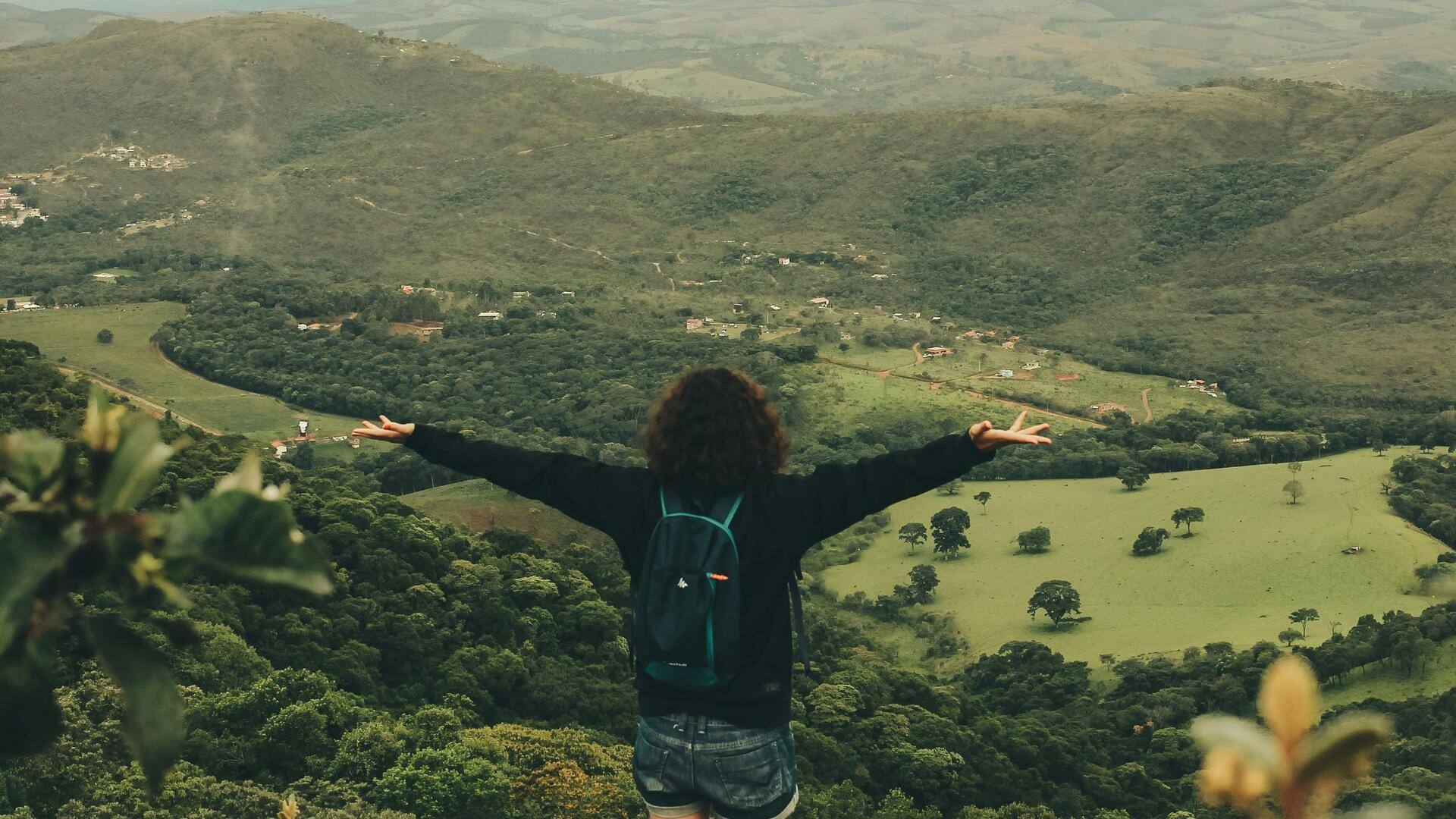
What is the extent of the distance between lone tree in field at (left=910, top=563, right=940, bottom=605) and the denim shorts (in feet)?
216

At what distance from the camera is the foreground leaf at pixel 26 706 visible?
2.21 metres

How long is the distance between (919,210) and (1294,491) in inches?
3747

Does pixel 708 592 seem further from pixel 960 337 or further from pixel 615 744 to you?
pixel 960 337

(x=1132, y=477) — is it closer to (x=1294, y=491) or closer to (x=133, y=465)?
(x=1294, y=491)

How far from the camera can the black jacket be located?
19.2ft

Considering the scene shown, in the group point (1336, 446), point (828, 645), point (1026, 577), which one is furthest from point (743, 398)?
point (1336, 446)

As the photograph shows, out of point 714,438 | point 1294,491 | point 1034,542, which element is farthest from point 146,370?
point 714,438

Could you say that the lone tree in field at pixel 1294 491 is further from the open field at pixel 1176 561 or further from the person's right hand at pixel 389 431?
the person's right hand at pixel 389 431

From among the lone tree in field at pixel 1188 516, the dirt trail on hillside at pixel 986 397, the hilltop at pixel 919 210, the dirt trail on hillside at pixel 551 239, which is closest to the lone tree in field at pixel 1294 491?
the lone tree in field at pixel 1188 516

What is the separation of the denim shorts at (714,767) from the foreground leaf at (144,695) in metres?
3.92

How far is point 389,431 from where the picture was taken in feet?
20.2

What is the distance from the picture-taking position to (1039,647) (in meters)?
61.0

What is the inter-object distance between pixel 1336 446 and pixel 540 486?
9544cm

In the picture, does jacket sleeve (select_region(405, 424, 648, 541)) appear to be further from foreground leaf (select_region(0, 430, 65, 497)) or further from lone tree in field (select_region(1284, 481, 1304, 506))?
lone tree in field (select_region(1284, 481, 1304, 506))
